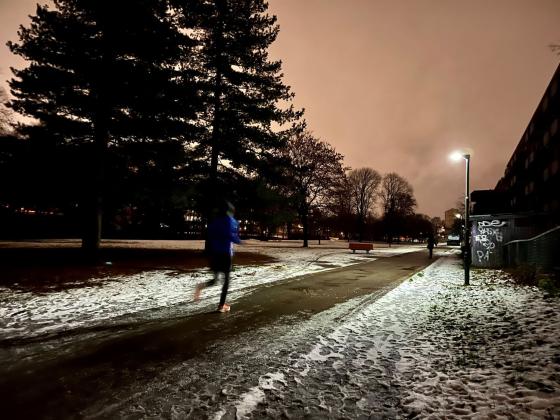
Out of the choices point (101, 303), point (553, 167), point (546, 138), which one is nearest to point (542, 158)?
point (546, 138)

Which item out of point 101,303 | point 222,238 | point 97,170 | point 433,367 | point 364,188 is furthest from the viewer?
point 364,188

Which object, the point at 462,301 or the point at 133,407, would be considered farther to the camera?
the point at 462,301

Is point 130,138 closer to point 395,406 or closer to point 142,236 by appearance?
point 395,406

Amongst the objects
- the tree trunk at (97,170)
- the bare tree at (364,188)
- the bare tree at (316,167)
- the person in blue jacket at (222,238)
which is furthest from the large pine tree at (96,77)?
the bare tree at (364,188)

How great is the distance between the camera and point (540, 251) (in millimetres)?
11797

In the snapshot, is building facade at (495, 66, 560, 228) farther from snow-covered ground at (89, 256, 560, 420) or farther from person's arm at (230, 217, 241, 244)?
person's arm at (230, 217, 241, 244)

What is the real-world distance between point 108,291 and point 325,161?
Result: 2950cm

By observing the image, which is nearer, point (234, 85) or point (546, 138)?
point (234, 85)

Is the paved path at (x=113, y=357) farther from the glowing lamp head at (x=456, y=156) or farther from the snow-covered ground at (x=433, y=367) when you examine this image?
the glowing lamp head at (x=456, y=156)

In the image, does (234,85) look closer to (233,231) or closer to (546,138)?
(233,231)

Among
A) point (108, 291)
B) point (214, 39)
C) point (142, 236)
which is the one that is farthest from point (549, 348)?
point (142, 236)

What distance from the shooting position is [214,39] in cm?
1703

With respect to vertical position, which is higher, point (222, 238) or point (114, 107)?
point (114, 107)

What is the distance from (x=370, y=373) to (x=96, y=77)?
43.4 feet
